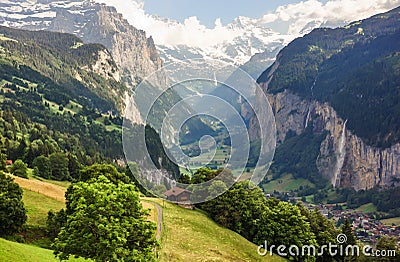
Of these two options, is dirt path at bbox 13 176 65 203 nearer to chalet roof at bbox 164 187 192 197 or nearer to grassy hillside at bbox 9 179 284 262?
grassy hillside at bbox 9 179 284 262

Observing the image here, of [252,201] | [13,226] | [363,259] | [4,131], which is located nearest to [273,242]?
[252,201]

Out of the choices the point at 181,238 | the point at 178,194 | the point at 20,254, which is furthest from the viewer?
the point at 181,238

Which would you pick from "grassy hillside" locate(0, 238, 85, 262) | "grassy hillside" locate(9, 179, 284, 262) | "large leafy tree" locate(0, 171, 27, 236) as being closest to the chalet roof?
"grassy hillside" locate(0, 238, 85, 262)

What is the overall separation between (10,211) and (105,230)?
2177 centimetres

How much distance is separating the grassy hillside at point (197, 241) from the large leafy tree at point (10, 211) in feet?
53.6

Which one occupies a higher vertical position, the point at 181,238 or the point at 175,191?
the point at 175,191

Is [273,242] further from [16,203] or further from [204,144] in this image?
[204,144]

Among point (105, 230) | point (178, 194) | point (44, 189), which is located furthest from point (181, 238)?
point (44, 189)

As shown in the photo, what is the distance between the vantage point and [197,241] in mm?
46875

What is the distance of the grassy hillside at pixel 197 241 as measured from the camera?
4148cm

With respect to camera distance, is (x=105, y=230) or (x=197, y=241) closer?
(x=105, y=230)

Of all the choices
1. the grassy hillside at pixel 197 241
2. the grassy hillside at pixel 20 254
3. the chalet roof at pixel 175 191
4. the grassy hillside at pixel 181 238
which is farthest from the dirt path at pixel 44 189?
the chalet roof at pixel 175 191

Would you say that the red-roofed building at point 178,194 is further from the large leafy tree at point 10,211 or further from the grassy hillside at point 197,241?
the large leafy tree at point 10,211

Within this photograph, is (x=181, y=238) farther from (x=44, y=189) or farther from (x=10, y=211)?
(x=44, y=189)
